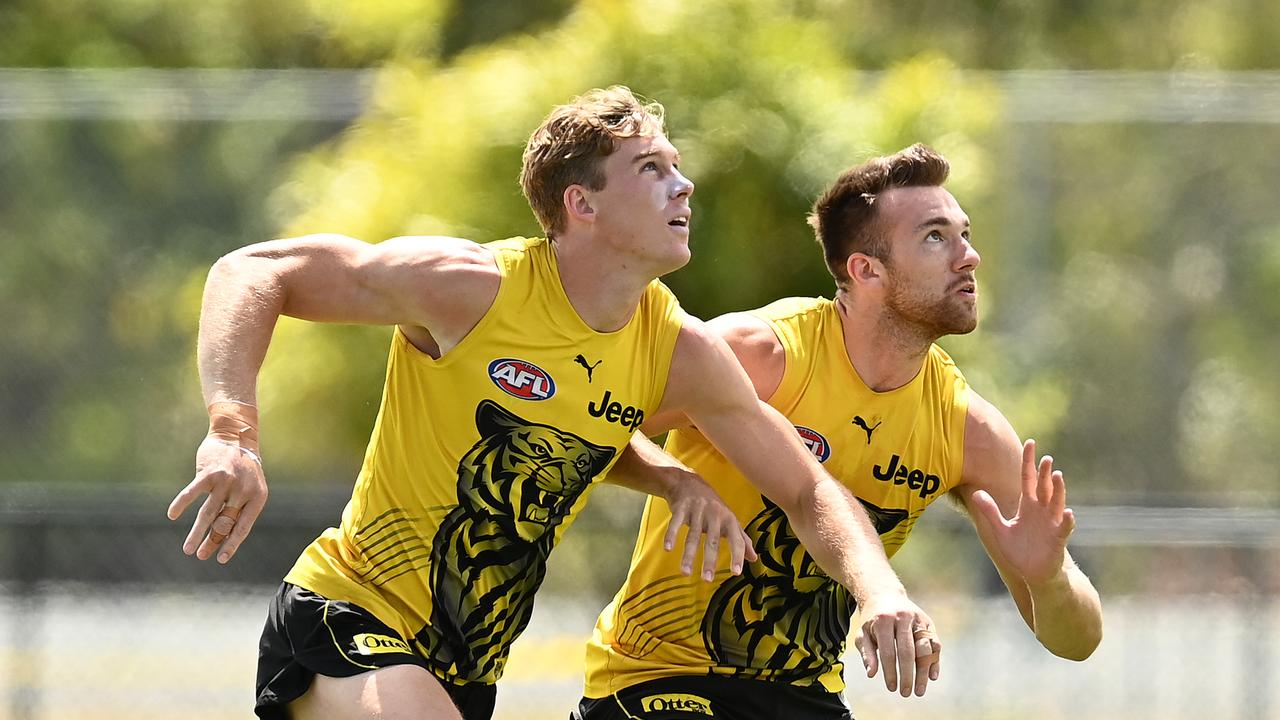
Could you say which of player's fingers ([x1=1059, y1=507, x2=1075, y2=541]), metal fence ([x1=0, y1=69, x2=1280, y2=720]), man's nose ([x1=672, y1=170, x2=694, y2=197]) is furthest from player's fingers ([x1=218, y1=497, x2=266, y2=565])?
metal fence ([x1=0, y1=69, x2=1280, y2=720])

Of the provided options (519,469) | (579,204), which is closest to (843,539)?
(519,469)

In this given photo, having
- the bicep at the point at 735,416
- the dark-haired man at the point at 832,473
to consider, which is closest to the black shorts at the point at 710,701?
the dark-haired man at the point at 832,473

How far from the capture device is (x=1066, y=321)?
29.5 feet

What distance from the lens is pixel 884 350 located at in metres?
4.48

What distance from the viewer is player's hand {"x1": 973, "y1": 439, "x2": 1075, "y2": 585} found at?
13.5ft

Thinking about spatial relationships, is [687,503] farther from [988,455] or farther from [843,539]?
[988,455]

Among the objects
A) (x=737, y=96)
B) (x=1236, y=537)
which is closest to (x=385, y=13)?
(x=737, y=96)

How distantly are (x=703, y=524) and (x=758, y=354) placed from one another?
603 millimetres

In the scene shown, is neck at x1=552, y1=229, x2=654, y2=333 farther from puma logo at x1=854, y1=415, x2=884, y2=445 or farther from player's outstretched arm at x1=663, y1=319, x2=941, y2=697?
puma logo at x1=854, y1=415, x2=884, y2=445

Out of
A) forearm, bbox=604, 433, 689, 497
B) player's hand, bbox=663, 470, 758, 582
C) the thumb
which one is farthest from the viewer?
forearm, bbox=604, 433, 689, 497

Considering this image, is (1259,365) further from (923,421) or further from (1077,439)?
(923,421)

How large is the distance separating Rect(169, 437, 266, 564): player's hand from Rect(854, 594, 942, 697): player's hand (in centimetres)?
136

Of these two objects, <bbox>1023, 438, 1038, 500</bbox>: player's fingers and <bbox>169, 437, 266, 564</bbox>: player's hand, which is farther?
<bbox>1023, 438, 1038, 500</bbox>: player's fingers

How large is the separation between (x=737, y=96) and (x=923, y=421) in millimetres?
3159
